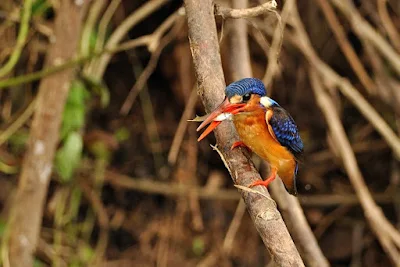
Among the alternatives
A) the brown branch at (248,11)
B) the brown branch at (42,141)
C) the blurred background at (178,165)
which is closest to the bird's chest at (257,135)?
the brown branch at (248,11)

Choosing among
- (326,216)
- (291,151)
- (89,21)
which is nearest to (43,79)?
(89,21)

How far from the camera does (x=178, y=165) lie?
2900 mm

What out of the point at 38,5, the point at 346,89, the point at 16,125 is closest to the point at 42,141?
the point at 16,125

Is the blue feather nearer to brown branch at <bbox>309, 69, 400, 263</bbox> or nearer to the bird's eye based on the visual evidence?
the bird's eye

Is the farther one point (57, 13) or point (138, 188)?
point (138, 188)

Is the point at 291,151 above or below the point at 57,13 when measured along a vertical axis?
below

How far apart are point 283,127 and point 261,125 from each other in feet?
0.16

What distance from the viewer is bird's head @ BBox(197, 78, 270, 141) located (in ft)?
3.33

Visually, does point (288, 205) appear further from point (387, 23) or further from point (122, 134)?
point (122, 134)

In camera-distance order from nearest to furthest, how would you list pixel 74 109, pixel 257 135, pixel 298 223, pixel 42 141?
pixel 257 135, pixel 298 223, pixel 42 141, pixel 74 109

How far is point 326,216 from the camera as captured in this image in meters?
2.93

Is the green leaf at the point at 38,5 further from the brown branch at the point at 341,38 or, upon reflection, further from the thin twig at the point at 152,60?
the brown branch at the point at 341,38

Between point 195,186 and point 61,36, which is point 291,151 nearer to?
point 61,36

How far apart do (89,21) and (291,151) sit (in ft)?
4.49
